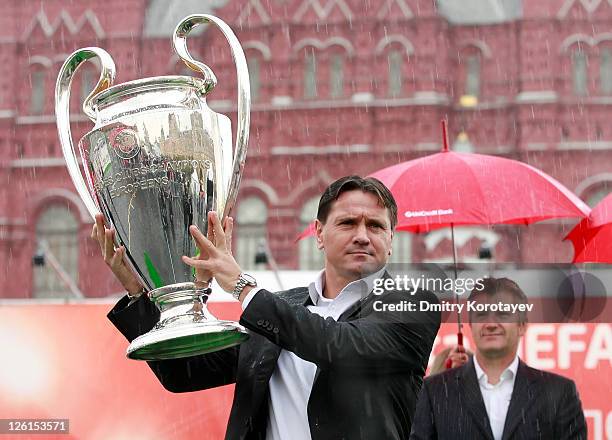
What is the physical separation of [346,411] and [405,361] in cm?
15

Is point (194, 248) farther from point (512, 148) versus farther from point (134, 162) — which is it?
point (512, 148)

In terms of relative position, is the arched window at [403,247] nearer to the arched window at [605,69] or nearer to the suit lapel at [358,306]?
the arched window at [605,69]

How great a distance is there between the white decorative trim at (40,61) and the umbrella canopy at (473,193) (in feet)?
52.8

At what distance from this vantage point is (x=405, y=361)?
1.95 m

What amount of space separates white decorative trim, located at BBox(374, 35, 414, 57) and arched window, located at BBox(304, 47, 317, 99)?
120 cm

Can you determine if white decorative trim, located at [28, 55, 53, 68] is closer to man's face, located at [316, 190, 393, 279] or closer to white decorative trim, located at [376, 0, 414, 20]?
white decorative trim, located at [376, 0, 414, 20]

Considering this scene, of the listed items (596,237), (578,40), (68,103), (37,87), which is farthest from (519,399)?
(37,87)

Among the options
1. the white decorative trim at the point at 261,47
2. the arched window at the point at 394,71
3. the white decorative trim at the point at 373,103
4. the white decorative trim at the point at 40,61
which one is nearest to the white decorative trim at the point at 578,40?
the white decorative trim at the point at 373,103

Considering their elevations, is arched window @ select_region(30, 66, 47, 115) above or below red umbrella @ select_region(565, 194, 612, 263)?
above

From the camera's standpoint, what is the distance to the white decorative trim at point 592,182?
17.4m

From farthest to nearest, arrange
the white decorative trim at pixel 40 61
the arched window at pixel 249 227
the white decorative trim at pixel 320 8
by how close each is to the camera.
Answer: the white decorative trim at pixel 40 61
the white decorative trim at pixel 320 8
the arched window at pixel 249 227

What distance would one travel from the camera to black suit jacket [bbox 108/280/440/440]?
1822 mm

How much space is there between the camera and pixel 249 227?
18.0 m

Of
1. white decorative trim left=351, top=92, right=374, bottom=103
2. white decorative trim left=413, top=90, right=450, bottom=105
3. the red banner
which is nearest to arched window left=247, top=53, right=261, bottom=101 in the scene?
white decorative trim left=351, top=92, right=374, bottom=103
